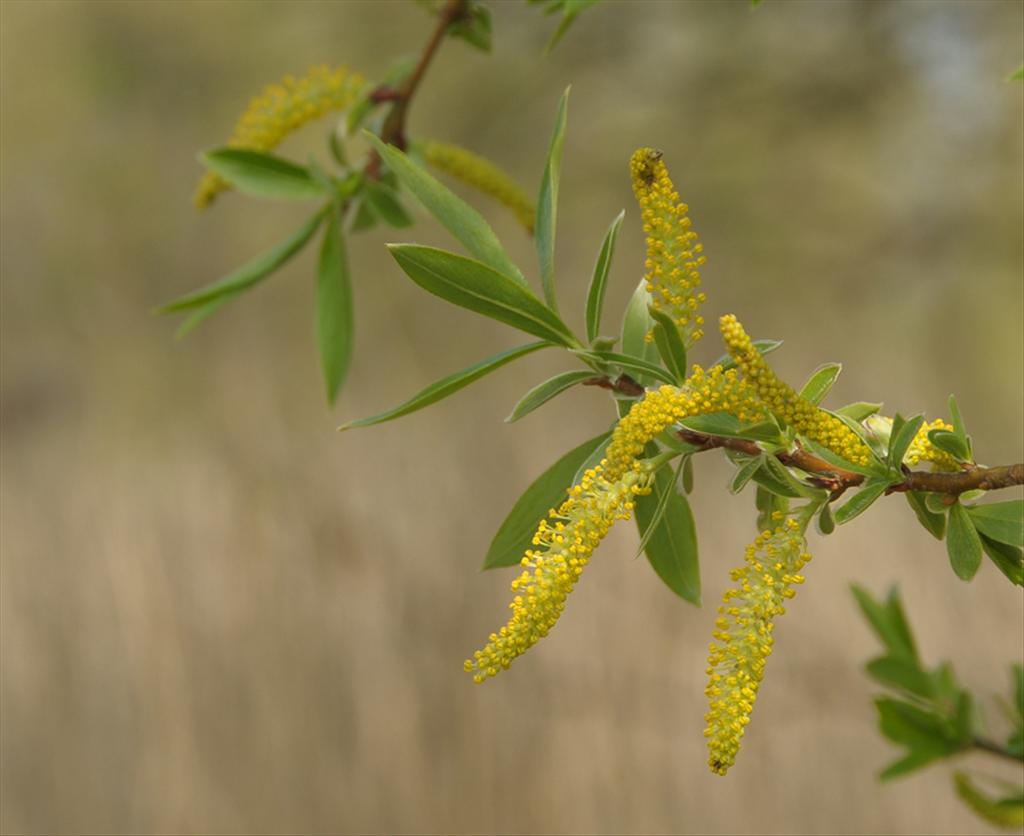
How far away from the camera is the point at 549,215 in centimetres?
41

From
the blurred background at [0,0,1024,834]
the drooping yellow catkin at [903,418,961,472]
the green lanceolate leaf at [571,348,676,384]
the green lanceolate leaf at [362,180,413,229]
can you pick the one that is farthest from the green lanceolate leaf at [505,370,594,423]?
the blurred background at [0,0,1024,834]

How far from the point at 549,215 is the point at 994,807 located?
27 centimetres

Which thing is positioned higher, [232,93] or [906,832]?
[232,93]

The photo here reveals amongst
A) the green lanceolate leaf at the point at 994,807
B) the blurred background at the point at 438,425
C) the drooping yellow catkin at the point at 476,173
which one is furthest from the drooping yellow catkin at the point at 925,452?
the blurred background at the point at 438,425

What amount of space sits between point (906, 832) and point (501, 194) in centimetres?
153

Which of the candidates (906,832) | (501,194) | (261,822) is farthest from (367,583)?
(501,194)

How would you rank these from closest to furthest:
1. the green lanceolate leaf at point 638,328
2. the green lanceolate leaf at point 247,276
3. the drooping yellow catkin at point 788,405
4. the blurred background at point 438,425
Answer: the drooping yellow catkin at point 788,405 < the green lanceolate leaf at point 638,328 < the green lanceolate leaf at point 247,276 < the blurred background at point 438,425

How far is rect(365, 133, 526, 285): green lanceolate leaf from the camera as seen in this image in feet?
Result: 1.24

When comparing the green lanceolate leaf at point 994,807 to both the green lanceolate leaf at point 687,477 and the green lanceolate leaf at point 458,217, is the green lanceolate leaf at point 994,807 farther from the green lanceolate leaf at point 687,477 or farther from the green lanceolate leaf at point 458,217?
the green lanceolate leaf at point 458,217

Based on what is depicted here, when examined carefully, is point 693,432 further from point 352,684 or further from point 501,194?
point 352,684

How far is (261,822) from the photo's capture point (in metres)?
1.90

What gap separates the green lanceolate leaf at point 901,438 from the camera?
1.13 feet

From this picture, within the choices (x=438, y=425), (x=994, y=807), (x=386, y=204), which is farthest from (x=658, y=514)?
(x=438, y=425)

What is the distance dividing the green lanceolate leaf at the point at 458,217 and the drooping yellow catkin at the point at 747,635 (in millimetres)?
125
